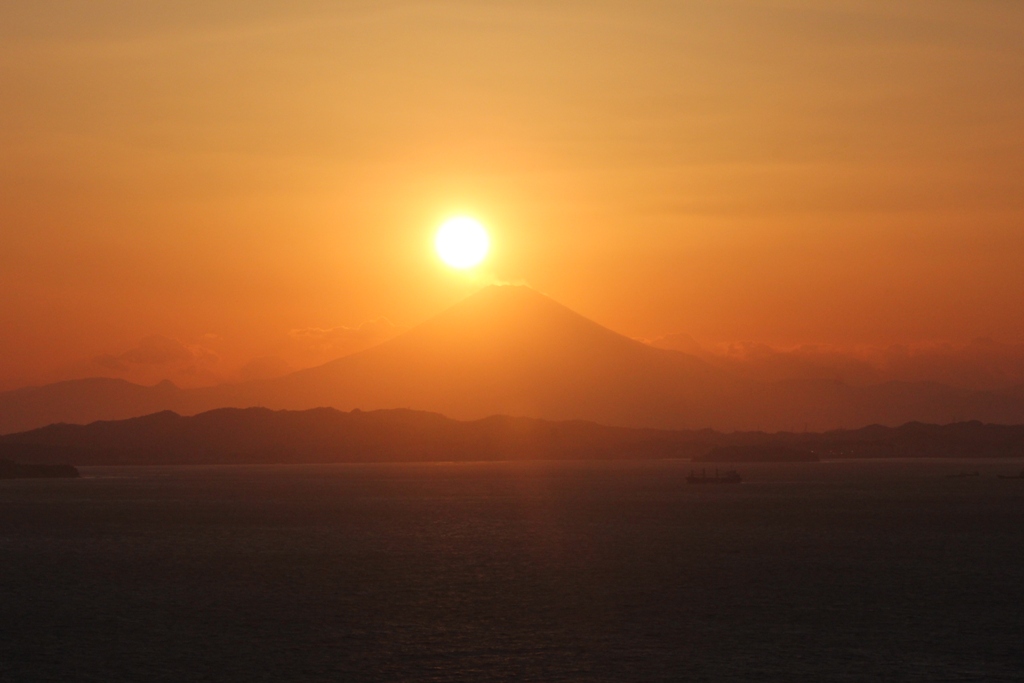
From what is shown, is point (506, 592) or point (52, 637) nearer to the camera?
point (52, 637)

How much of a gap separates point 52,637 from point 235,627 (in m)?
8.01

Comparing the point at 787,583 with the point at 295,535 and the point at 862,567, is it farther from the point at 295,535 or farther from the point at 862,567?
the point at 295,535

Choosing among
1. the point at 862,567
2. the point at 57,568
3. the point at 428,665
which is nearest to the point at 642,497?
the point at 862,567

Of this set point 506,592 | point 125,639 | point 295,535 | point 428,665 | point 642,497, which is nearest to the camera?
point 428,665

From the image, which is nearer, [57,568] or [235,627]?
[235,627]

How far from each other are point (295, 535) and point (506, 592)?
140ft

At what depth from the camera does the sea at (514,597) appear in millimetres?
44156

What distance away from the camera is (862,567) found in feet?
250

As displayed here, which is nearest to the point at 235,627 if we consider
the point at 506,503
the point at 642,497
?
the point at 506,503

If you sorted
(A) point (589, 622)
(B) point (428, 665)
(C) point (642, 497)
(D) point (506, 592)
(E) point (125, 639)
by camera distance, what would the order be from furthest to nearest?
1. (C) point (642, 497)
2. (D) point (506, 592)
3. (A) point (589, 622)
4. (E) point (125, 639)
5. (B) point (428, 665)

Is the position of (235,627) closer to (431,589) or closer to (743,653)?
(431,589)

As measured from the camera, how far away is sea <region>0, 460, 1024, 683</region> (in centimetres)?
4416

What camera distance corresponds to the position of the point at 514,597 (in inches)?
2434

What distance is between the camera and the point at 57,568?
77.1m
